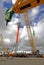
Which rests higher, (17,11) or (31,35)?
(31,35)

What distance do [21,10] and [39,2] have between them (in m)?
2.21

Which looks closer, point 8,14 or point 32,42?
point 8,14

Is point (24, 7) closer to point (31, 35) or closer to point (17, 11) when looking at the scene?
point (17, 11)

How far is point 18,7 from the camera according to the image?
17547 mm

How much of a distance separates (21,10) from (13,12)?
2.57 ft

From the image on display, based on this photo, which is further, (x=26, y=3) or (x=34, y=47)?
(x=34, y=47)

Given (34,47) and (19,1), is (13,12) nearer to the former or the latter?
(19,1)

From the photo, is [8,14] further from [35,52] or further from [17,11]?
[35,52]

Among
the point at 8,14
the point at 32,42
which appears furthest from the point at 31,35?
the point at 8,14

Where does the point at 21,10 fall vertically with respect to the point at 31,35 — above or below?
below

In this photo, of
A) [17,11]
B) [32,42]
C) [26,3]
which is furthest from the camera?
[32,42]

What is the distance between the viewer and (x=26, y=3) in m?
16.7

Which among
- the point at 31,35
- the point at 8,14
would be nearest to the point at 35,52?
the point at 31,35

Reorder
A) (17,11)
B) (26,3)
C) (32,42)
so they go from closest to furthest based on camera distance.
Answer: (26,3), (17,11), (32,42)
